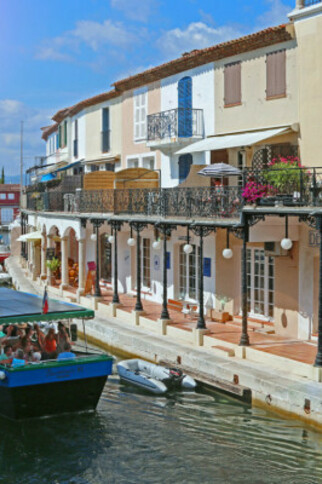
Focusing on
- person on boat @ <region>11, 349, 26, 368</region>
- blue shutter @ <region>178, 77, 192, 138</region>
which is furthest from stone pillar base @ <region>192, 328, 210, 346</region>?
blue shutter @ <region>178, 77, 192, 138</region>

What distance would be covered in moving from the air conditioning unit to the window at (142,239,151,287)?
30.0 ft

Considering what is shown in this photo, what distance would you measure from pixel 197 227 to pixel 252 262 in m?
2.82

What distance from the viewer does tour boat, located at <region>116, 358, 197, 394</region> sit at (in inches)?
736

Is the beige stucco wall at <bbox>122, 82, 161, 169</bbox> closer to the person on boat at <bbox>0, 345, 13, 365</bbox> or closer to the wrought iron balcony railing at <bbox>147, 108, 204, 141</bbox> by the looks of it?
the wrought iron balcony railing at <bbox>147, 108, 204, 141</bbox>

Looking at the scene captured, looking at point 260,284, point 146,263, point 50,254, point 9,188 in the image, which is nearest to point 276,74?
point 260,284

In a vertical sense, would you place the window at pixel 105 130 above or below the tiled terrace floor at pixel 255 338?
above

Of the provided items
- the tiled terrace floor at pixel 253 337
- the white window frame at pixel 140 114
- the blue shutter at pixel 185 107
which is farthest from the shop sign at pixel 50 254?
the blue shutter at pixel 185 107

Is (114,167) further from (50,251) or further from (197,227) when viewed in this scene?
(197,227)

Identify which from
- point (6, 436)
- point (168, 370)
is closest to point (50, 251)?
point (168, 370)

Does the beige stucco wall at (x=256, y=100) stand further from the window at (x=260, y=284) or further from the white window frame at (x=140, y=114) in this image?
the white window frame at (x=140, y=114)

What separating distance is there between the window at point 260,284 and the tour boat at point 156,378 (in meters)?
4.75

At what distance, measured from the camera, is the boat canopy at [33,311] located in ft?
57.1

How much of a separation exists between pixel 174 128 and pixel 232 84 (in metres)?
3.65

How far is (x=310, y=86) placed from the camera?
20.7m
